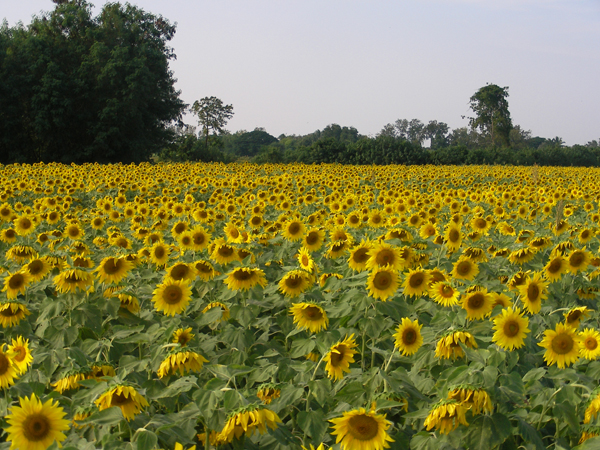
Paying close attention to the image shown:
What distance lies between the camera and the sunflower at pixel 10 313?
8.37 ft

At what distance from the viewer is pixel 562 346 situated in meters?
2.37

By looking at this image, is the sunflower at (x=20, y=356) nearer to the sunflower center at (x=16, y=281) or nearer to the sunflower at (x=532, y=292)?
the sunflower center at (x=16, y=281)

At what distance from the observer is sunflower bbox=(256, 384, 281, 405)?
79.9 inches

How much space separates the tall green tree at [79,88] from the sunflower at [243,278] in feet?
105

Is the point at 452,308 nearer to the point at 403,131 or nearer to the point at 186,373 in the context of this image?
the point at 186,373

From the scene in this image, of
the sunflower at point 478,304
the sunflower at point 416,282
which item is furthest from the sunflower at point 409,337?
the sunflower at point 416,282

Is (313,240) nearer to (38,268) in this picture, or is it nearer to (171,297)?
(171,297)

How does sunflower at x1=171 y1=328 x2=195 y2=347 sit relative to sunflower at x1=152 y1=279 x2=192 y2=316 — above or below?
below

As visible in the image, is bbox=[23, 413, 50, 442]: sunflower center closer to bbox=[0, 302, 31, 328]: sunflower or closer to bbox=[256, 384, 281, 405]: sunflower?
bbox=[256, 384, 281, 405]: sunflower

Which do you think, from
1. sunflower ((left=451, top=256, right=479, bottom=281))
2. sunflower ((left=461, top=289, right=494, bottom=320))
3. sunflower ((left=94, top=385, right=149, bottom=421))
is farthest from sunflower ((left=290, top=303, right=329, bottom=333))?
sunflower ((left=451, top=256, right=479, bottom=281))

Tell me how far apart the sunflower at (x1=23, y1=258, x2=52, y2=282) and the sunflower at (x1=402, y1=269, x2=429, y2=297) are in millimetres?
2073

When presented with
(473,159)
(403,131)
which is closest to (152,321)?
(473,159)

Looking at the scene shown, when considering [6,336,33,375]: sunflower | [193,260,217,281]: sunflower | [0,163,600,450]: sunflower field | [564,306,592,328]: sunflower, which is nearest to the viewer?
[0,163,600,450]: sunflower field

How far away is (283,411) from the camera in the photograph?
224cm
